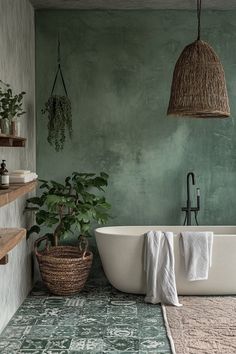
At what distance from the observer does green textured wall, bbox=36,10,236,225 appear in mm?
5438

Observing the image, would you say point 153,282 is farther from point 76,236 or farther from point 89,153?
point 89,153

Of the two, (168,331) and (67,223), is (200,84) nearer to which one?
(67,223)

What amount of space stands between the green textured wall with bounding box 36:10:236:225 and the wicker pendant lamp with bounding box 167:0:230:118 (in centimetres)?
101

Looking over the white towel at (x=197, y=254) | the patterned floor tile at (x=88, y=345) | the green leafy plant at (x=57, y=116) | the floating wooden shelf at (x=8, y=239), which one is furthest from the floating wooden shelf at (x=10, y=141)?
the white towel at (x=197, y=254)

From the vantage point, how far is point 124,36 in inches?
214

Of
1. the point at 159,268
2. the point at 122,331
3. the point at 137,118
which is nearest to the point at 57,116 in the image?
the point at 137,118

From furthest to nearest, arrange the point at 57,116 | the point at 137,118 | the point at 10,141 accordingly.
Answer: the point at 137,118 < the point at 57,116 < the point at 10,141

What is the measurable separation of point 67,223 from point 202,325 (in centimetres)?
158

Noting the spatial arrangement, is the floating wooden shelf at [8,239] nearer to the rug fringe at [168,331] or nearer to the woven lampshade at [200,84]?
the rug fringe at [168,331]

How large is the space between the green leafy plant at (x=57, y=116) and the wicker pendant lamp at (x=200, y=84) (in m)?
1.24

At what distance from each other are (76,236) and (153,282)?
123 cm

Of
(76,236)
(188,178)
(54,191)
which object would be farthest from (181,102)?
(76,236)

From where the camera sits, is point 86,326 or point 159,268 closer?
point 86,326

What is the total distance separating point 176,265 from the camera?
4.68 metres
